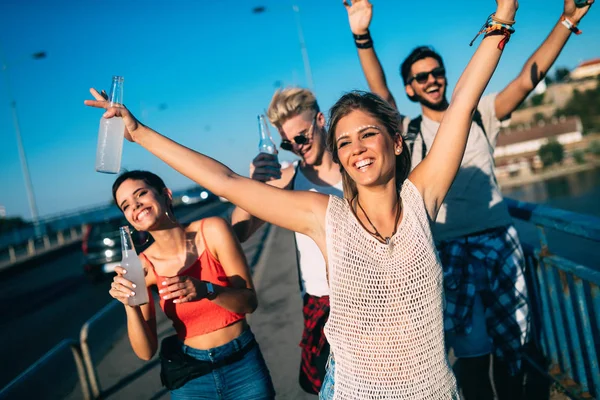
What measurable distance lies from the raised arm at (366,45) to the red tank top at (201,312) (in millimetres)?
1338

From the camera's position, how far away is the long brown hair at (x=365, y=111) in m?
1.85

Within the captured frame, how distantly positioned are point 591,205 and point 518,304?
64.7 m

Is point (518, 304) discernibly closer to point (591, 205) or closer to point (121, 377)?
point (121, 377)

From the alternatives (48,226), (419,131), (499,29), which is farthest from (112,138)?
(48,226)

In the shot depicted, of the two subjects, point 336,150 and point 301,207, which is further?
point 336,150

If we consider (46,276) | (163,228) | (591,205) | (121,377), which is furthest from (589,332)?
(591,205)

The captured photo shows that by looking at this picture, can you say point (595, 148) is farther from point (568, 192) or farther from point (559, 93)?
point (568, 192)

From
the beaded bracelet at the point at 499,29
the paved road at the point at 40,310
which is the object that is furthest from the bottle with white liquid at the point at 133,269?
the paved road at the point at 40,310

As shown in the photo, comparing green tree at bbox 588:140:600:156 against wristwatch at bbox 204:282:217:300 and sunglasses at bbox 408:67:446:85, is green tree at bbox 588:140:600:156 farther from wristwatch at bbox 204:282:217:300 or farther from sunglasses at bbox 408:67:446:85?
wristwatch at bbox 204:282:217:300

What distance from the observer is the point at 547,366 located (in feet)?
9.36

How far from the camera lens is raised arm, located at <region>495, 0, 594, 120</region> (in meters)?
2.16

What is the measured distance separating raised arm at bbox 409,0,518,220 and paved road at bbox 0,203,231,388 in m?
6.50

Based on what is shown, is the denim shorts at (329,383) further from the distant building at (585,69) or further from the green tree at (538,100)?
the green tree at (538,100)

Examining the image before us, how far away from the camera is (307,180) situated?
8.82 feet
